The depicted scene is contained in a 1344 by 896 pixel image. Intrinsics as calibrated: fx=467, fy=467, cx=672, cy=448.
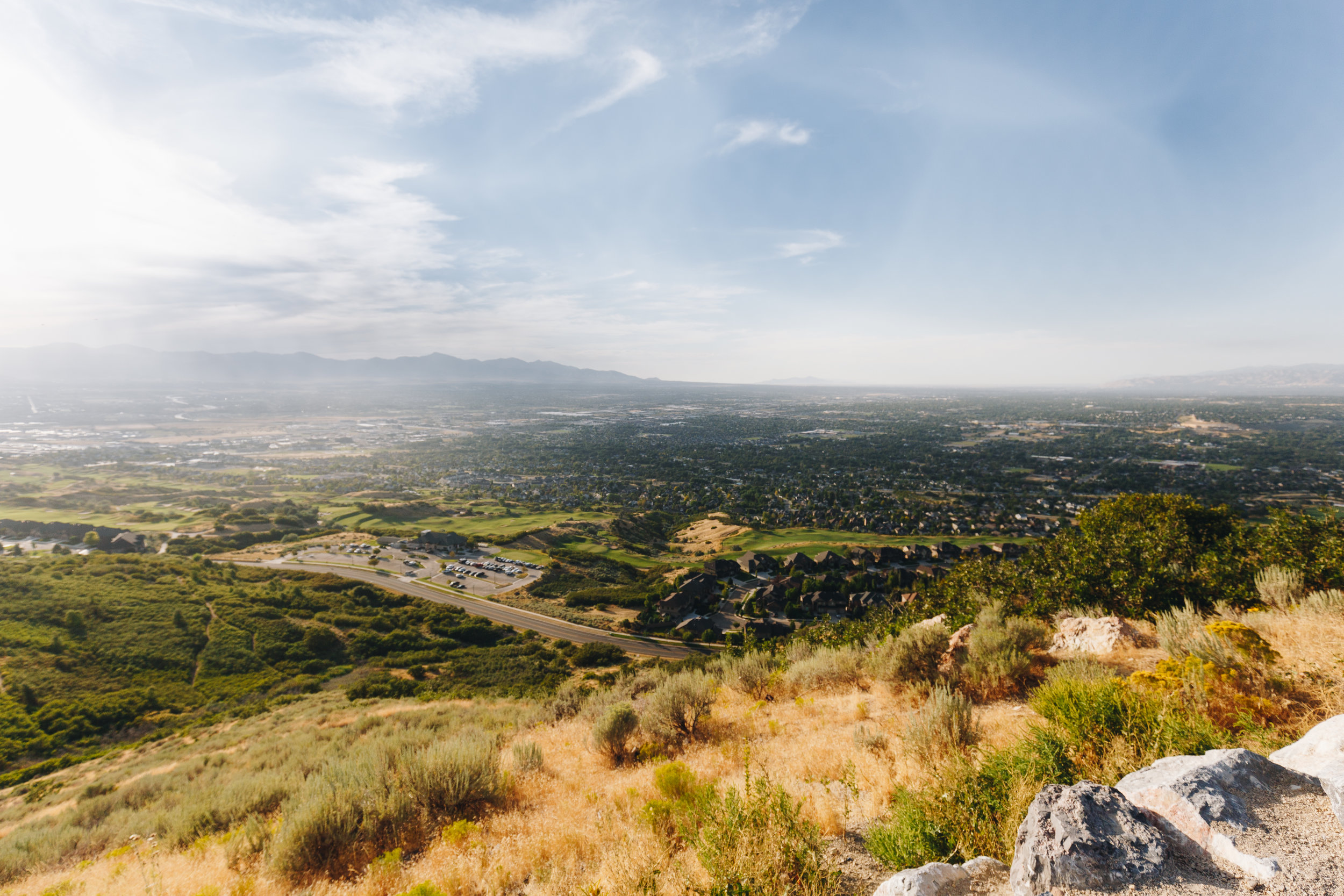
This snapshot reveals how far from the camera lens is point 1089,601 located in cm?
1080

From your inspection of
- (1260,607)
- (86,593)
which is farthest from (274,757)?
(86,593)

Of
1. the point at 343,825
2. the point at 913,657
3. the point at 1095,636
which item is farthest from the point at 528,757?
the point at 1095,636

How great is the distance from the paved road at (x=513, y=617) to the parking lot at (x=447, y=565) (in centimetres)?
127

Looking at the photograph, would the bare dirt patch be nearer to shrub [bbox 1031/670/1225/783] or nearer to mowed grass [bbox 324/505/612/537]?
mowed grass [bbox 324/505/612/537]

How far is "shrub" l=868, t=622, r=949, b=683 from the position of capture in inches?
354

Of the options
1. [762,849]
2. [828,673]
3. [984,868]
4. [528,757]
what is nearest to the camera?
[984,868]

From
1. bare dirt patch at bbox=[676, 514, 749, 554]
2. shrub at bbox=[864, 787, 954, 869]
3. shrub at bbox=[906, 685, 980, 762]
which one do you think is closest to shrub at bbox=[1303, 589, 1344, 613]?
shrub at bbox=[906, 685, 980, 762]

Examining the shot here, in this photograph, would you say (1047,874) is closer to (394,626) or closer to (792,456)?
(394,626)

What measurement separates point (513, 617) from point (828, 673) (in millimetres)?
30937

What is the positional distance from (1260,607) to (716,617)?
30198mm

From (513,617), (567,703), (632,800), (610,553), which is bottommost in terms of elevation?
(610,553)

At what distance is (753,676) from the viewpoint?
1134 cm

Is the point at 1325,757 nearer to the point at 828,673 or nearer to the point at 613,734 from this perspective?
the point at 828,673

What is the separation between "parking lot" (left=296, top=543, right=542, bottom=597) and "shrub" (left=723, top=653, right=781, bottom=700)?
33917mm
